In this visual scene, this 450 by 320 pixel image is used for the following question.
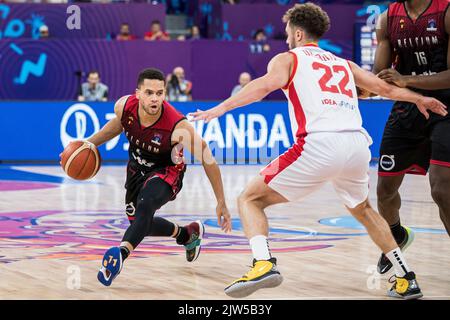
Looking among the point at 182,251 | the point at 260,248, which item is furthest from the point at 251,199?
the point at 182,251

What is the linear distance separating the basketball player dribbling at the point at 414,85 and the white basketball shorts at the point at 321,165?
0.75 metres

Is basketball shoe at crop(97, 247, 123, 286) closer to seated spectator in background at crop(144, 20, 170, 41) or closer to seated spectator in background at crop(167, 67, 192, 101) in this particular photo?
seated spectator in background at crop(167, 67, 192, 101)

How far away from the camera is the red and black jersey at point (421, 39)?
6.48m

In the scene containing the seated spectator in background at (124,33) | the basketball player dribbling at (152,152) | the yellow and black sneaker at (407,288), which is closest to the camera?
the yellow and black sneaker at (407,288)

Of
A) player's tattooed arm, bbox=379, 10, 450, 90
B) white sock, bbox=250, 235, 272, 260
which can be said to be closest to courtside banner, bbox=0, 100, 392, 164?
player's tattooed arm, bbox=379, 10, 450, 90

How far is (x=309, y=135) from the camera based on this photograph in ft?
18.8

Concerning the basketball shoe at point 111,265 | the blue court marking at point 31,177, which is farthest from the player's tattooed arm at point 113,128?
the blue court marking at point 31,177

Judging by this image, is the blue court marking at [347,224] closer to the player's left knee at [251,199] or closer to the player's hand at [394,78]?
the player's hand at [394,78]

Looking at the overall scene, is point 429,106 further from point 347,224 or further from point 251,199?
point 347,224

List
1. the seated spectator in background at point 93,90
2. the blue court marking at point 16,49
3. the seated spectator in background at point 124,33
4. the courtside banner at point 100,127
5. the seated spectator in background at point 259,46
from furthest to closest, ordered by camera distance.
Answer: the seated spectator in background at point 259,46, the seated spectator in background at point 124,33, the blue court marking at point 16,49, the seated spectator in background at point 93,90, the courtside banner at point 100,127

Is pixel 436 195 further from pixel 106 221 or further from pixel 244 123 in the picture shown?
pixel 244 123

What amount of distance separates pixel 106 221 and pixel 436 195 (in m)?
4.58

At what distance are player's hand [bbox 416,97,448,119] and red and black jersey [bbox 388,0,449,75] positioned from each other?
0.42 meters

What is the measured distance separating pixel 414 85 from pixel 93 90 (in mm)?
11577
